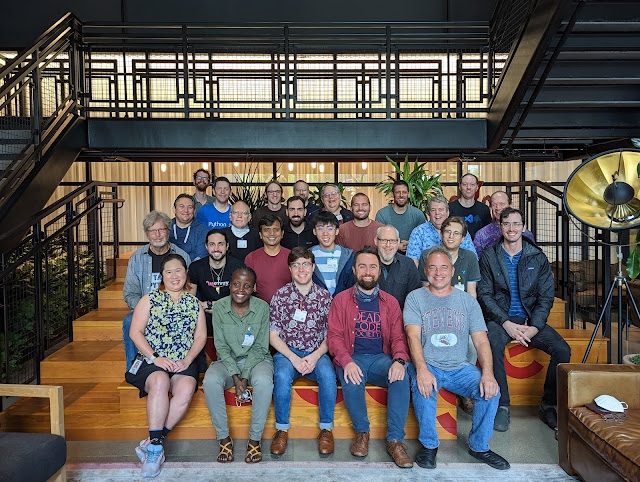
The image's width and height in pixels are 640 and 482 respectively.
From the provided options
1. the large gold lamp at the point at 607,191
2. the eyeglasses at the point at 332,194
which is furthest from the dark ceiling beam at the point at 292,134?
the large gold lamp at the point at 607,191

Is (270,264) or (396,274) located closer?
(396,274)

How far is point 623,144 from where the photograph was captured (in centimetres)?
624

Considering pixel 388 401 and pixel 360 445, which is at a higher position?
pixel 388 401

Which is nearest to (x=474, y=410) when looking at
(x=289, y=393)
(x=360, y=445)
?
(x=360, y=445)

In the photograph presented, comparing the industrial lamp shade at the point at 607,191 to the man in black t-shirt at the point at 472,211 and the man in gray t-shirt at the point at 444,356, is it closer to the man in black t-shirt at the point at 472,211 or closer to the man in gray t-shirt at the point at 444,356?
the man in gray t-shirt at the point at 444,356

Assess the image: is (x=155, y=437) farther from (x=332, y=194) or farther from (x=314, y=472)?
(x=332, y=194)

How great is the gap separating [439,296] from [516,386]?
4.35ft

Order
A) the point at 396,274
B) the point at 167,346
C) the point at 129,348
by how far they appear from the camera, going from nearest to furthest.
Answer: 1. the point at 167,346
2. the point at 129,348
3. the point at 396,274

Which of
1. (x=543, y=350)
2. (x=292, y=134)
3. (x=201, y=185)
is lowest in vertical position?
(x=543, y=350)

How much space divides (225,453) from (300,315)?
0.99m

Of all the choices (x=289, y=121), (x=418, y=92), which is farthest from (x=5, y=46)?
(x=418, y=92)

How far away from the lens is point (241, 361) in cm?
388

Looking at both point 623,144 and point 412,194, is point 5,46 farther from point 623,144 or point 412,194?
point 623,144

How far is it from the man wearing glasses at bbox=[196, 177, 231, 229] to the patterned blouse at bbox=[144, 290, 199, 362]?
5.70ft
